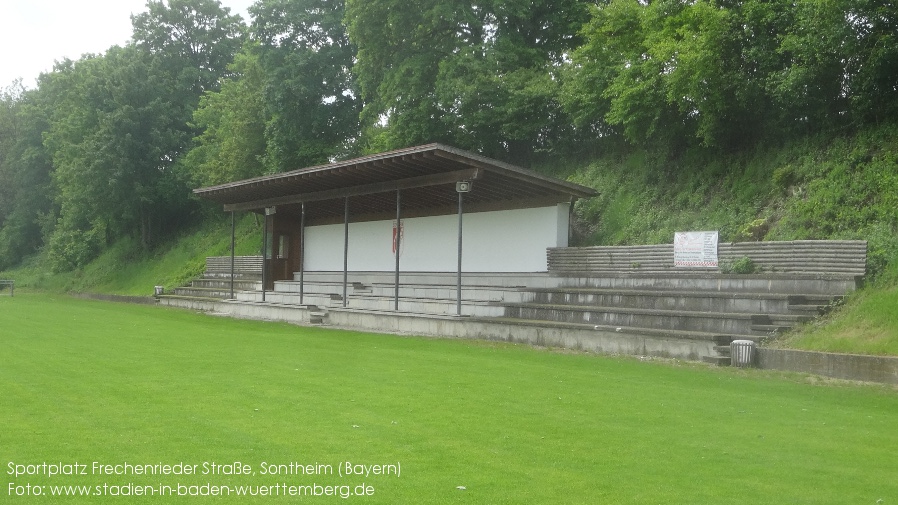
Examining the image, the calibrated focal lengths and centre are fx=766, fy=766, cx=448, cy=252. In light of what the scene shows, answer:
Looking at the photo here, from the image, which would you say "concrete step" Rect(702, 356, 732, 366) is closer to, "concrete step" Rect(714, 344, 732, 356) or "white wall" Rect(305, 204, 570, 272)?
"concrete step" Rect(714, 344, 732, 356)

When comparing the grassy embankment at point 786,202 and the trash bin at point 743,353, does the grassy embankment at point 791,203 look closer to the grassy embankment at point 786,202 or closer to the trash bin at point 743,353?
the grassy embankment at point 786,202

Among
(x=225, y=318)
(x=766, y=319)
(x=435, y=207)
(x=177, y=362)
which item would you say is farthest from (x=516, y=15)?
(x=177, y=362)

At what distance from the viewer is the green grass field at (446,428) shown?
17.6 feet

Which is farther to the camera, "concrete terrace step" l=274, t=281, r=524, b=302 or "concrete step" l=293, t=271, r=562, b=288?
"concrete step" l=293, t=271, r=562, b=288

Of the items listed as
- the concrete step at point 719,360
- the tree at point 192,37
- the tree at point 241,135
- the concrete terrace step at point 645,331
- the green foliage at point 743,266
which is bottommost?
the concrete step at point 719,360

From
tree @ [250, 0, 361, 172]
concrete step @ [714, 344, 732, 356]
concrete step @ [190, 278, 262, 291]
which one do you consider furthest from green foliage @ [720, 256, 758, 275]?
tree @ [250, 0, 361, 172]

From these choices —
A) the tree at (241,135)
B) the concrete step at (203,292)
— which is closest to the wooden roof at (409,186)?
the concrete step at (203,292)

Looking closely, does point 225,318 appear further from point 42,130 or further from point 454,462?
point 42,130

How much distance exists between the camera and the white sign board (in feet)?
55.0

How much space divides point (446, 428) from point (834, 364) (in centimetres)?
752

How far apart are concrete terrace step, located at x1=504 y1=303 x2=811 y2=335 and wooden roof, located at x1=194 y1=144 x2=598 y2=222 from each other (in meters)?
3.42

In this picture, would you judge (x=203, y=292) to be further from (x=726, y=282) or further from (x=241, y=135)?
(x=726, y=282)

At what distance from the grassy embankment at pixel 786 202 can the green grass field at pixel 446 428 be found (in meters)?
2.08

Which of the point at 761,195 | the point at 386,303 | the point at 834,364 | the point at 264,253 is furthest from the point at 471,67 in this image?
the point at 834,364
